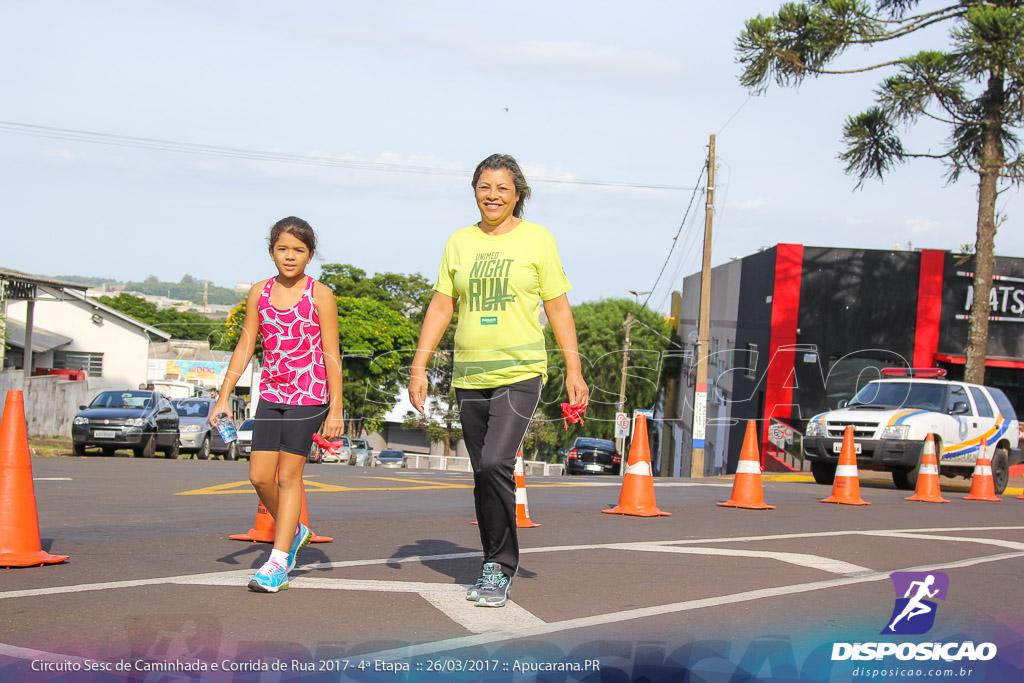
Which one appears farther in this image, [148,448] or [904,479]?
[148,448]

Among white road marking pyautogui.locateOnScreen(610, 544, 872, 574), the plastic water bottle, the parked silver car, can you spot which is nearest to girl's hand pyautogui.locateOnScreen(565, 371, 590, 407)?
the plastic water bottle

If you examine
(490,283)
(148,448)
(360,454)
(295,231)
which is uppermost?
(295,231)

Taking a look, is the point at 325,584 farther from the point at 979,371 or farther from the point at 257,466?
the point at 979,371

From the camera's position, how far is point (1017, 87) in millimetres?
24391

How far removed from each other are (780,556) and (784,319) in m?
27.7

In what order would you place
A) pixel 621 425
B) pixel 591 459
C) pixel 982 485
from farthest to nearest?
1. pixel 621 425
2. pixel 591 459
3. pixel 982 485

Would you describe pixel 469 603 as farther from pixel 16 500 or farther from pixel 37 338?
pixel 37 338

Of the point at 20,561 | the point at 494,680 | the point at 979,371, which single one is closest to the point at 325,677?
the point at 494,680

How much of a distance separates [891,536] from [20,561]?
6601mm

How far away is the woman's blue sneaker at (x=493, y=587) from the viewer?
5031mm

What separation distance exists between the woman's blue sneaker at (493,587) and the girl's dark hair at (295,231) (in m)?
2.00

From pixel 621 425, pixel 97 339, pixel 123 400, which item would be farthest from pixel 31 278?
pixel 621 425

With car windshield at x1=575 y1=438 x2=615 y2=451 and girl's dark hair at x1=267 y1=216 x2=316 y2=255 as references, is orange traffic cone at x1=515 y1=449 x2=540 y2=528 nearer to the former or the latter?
girl's dark hair at x1=267 y1=216 x2=316 y2=255

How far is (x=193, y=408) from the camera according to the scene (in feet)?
94.5
